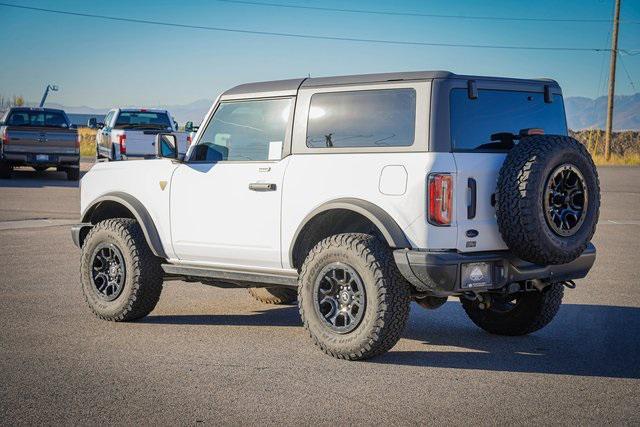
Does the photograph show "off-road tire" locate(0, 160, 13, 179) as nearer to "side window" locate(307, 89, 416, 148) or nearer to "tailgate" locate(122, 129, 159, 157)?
"tailgate" locate(122, 129, 159, 157)

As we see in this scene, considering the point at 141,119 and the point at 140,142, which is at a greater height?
the point at 141,119

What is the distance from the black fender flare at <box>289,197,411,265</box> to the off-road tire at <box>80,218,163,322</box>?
1.97m

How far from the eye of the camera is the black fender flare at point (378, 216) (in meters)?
6.26

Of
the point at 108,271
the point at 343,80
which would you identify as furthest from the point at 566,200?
the point at 108,271

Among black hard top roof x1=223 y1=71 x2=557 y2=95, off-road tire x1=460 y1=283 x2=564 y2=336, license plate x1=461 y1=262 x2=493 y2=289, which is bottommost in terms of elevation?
off-road tire x1=460 y1=283 x2=564 y2=336

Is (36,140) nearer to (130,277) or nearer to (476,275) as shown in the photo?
(130,277)

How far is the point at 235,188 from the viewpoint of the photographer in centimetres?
734

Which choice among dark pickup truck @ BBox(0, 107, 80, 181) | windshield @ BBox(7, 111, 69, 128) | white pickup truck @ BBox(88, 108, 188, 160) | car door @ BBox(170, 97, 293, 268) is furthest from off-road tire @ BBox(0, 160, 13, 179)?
car door @ BBox(170, 97, 293, 268)

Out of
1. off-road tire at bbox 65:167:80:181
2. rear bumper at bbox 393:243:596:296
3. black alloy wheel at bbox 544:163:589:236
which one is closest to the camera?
rear bumper at bbox 393:243:596:296

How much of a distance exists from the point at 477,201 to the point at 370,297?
1.00 metres

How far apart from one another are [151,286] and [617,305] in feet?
14.7

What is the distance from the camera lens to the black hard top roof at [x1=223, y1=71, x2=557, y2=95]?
255 inches

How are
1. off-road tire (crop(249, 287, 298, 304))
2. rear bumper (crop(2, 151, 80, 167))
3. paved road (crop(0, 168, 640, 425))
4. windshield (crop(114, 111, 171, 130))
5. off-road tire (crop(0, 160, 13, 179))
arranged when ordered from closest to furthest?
1. paved road (crop(0, 168, 640, 425))
2. off-road tire (crop(249, 287, 298, 304))
3. rear bumper (crop(2, 151, 80, 167))
4. off-road tire (crop(0, 160, 13, 179))
5. windshield (crop(114, 111, 171, 130))

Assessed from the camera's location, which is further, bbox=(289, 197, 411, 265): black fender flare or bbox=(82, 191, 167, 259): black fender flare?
bbox=(82, 191, 167, 259): black fender flare
